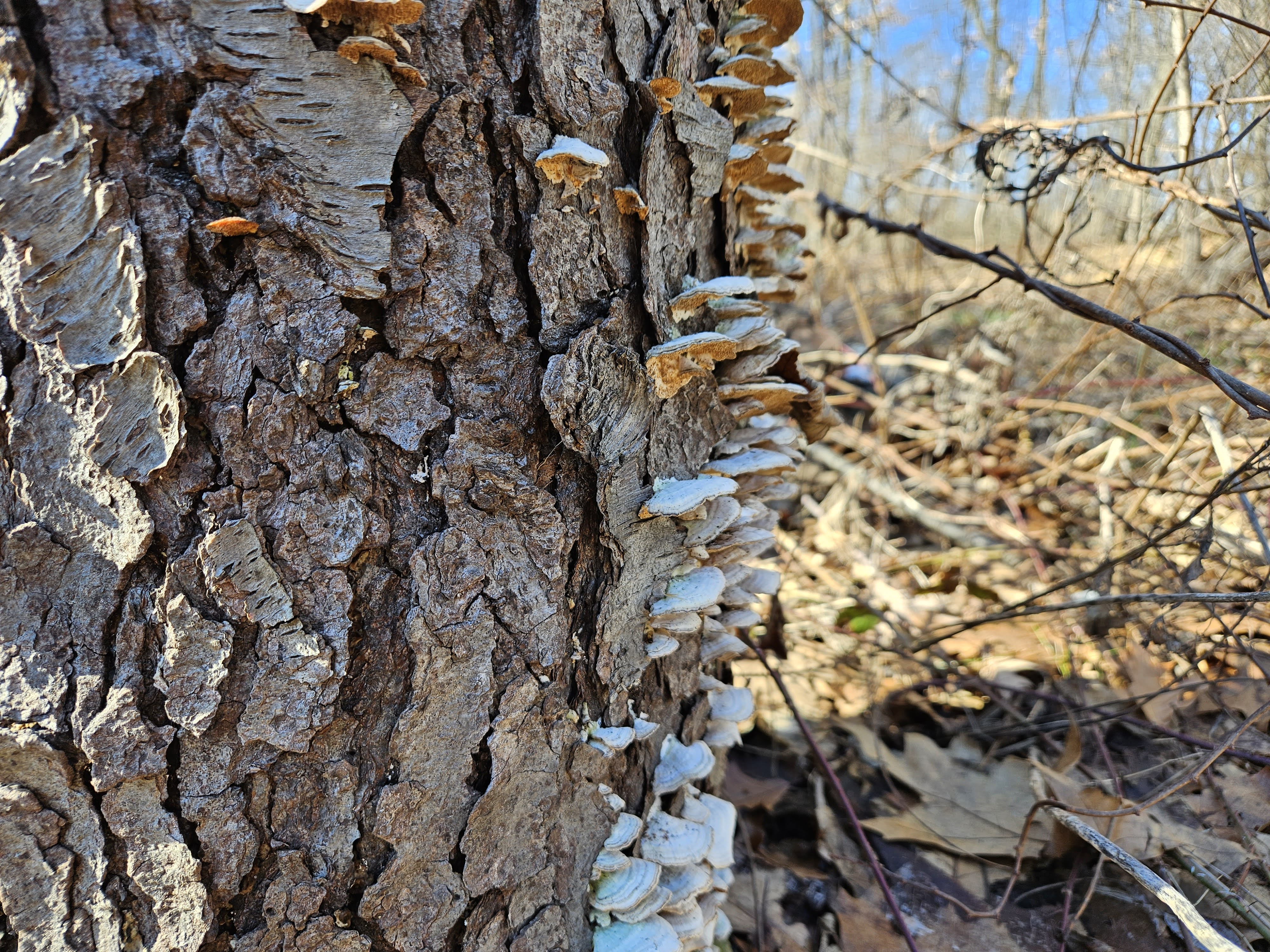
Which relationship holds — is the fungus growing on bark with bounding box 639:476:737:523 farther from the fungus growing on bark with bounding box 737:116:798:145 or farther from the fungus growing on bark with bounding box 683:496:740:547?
the fungus growing on bark with bounding box 737:116:798:145

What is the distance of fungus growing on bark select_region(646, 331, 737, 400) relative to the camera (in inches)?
51.5

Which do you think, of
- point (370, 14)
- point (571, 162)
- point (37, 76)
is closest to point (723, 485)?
point (571, 162)

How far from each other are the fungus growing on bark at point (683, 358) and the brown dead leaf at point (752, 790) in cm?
A: 132

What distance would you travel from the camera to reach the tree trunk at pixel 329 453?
1035 mm

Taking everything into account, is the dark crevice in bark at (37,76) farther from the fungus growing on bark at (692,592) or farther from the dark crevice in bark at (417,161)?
the fungus growing on bark at (692,592)

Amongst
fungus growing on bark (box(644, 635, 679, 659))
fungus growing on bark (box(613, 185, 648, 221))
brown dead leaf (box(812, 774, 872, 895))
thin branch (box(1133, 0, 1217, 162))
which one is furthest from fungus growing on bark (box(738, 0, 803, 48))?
brown dead leaf (box(812, 774, 872, 895))

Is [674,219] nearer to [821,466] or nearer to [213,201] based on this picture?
[213,201]

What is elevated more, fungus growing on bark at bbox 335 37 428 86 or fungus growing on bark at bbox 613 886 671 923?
fungus growing on bark at bbox 335 37 428 86

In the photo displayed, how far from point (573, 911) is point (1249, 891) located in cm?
164

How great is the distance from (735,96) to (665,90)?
0.81 feet

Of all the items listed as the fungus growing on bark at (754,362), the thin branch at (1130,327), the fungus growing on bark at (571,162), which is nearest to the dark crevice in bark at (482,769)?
the fungus growing on bark at (754,362)

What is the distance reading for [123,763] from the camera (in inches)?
43.6

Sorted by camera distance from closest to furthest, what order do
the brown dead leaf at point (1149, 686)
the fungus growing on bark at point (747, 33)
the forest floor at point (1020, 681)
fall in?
the fungus growing on bark at point (747, 33) → the forest floor at point (1020, 681) → the brown dead leaf at point (1149, 686)

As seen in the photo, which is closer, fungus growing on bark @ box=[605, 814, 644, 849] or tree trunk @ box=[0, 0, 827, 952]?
tree trunk @ box=[0, 0, 827, 952]
